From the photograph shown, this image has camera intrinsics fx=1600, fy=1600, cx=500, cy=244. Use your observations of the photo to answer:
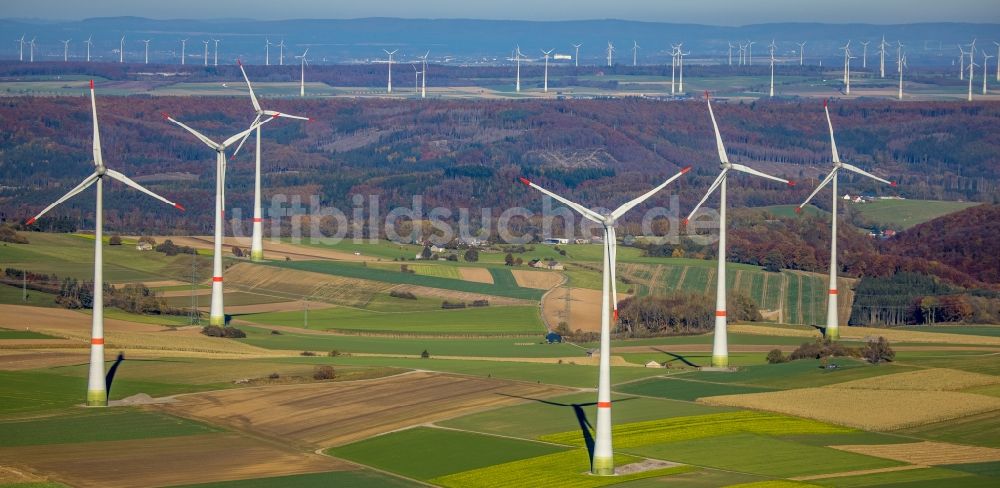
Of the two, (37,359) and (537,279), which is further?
(537,279)

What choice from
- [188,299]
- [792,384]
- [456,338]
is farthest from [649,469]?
[188,299]

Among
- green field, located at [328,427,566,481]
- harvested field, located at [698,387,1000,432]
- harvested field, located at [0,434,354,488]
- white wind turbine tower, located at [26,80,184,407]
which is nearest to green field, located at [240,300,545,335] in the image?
harvested field, located at [698,387,1000,432]

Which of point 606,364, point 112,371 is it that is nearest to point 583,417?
point 606,364

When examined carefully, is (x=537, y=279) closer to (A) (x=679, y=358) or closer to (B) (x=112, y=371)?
(A) (x=679, y=358)

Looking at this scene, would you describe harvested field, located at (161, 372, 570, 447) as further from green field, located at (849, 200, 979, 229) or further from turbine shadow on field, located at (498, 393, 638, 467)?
green field, located at (849, 200, 979, 229)

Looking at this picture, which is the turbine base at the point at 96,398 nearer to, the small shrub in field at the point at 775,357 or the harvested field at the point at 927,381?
the harvested field at the point at 927,381

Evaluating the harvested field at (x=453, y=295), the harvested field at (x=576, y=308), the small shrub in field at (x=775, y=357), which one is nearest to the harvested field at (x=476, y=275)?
the harvested field at (x=453, y=295)

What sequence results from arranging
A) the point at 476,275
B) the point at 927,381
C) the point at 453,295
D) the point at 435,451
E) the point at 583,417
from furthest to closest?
1. the point at 476,275
2. the point at 453,295
3. the point at 927,381
4. the point at 583,417
5. the point at 435,451

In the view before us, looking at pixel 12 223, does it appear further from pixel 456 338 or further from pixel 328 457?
pixel 328 457
